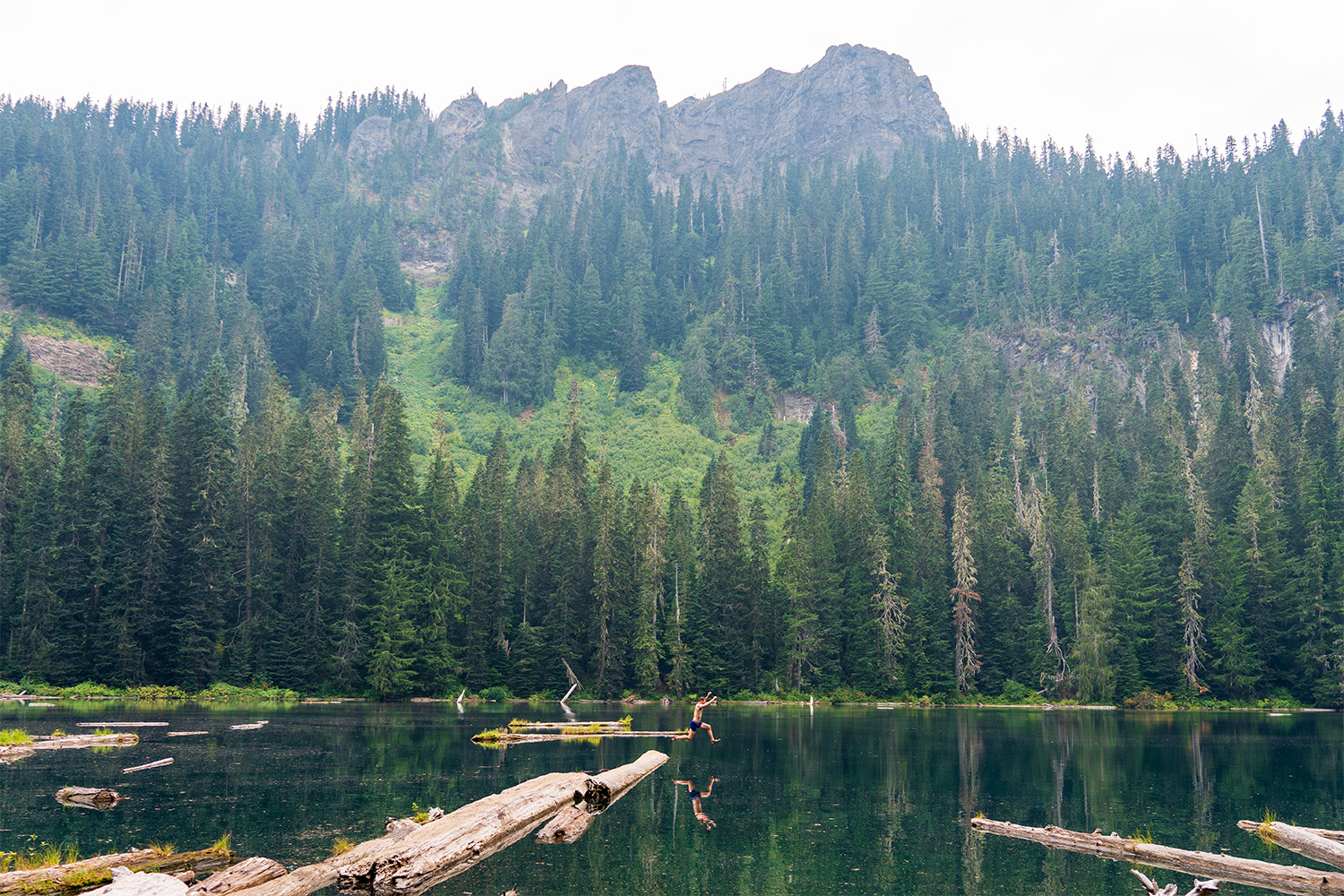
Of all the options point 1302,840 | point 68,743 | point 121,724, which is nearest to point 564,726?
point 121,724

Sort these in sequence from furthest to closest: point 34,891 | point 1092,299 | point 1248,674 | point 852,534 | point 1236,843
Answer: point 1092,299, point 852,534, point 1248,674, point 1236,843, point 34,891

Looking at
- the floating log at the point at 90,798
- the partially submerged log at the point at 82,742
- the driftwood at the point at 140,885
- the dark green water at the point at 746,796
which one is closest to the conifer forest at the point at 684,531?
the dark green water at the point at 746,796

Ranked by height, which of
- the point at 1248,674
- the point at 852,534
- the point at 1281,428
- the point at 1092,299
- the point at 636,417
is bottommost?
the point at 1248,674

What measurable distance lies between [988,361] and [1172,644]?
259 ft

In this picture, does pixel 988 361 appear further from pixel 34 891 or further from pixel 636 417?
pixel 34 891

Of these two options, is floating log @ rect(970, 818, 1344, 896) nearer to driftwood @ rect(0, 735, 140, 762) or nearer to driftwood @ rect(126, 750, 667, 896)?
driftwood @ rect(126, 750, 667, 896)

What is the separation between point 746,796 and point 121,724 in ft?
117

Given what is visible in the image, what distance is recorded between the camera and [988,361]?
166 meters

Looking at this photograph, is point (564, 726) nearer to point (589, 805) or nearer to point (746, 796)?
point (746, 796)

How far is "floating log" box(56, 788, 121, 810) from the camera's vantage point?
26.4 m

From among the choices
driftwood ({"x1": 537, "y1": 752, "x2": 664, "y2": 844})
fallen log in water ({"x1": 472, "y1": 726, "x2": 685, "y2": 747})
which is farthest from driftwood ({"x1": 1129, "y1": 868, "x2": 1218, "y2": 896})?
fallen log in water ({"x1": 472, "y1": 726, "x2": 685, "y2": 747})

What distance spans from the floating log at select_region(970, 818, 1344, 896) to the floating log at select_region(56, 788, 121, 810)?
24.5 meters

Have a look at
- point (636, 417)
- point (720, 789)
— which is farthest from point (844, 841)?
point (636, 417)

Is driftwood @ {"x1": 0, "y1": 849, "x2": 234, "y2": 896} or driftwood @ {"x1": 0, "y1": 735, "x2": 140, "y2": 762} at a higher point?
driftwood @ {"x1": 0, "y1": 849, "x2": 234, "y2": 896}
